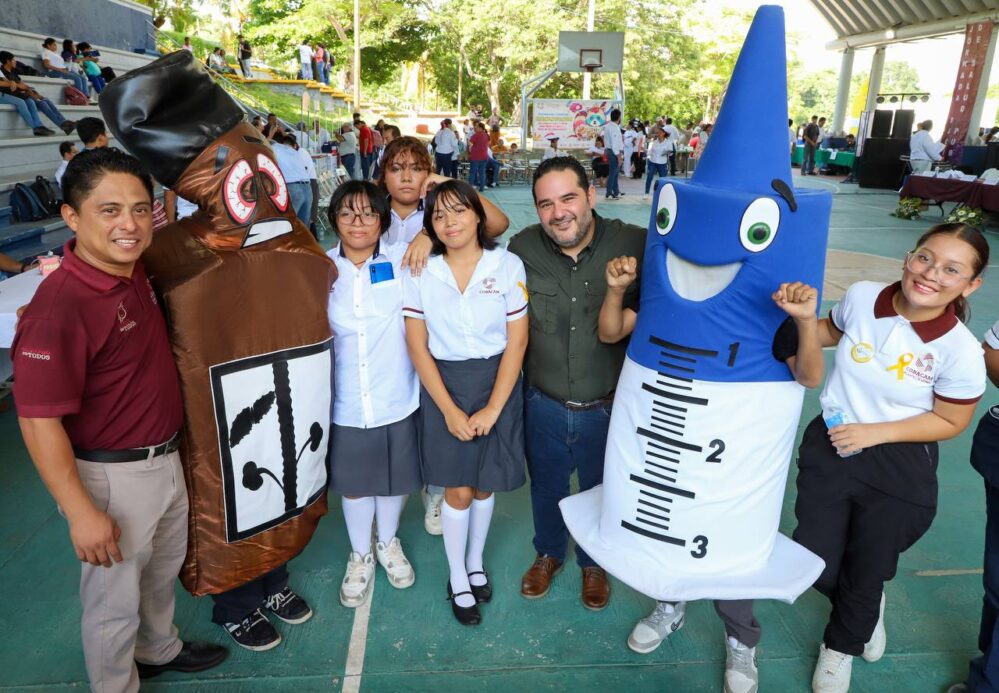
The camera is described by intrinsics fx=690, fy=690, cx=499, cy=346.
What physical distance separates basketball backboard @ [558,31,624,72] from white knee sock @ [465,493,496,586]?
65.4 ft

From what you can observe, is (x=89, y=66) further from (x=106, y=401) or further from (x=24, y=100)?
(x=106, y=401)

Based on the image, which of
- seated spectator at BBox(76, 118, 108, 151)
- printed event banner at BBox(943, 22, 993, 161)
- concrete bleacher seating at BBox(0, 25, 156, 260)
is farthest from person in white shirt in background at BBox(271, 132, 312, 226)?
printed event banner at BBox(943, 22, 993, 161)

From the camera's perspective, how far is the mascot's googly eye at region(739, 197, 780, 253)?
1845mm

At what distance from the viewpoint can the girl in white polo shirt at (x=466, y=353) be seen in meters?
2.39

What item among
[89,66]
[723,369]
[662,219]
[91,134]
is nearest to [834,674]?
[723,369]

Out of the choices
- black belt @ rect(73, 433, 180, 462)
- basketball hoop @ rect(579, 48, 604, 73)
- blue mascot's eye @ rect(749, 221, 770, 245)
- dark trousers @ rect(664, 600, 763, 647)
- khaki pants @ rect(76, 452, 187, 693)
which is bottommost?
dark trousers @ rect(664, 600, 763, 647)

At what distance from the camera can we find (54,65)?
36.4 feet

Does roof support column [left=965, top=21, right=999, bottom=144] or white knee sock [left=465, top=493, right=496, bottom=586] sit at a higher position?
roof support column [left=965, top=21, right=999, bottom=144]

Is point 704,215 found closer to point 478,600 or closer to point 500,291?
point 500,291

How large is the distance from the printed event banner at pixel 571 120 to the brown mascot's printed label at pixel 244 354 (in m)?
16.6

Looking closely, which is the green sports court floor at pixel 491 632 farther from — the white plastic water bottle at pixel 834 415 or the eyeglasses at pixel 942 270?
the eyeglasses at pixel 942 270

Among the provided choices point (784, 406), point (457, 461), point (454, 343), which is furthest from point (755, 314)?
point (457, 461)

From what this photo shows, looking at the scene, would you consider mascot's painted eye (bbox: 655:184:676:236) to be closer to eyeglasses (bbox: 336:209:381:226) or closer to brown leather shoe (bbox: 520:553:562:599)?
eyeglasses (bbox: 336:209:381:226)

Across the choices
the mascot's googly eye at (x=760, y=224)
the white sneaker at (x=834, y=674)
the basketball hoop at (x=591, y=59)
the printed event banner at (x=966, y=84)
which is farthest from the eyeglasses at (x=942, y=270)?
the basketball hoop at (x=591, y=59)
